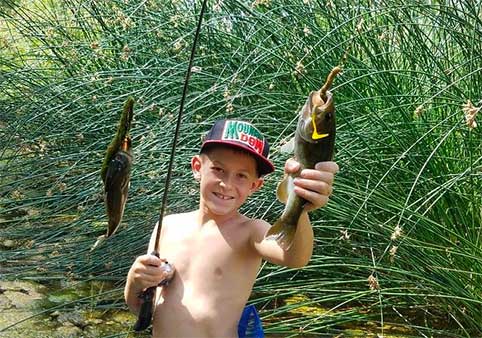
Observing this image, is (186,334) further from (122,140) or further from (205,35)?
(205,35)

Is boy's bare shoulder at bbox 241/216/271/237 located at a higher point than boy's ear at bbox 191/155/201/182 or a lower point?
lower

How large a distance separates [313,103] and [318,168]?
0.54 feet

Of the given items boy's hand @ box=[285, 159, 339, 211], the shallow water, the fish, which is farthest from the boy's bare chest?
the shallow water

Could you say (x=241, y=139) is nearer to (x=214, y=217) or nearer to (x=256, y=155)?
(x=256, y=155)

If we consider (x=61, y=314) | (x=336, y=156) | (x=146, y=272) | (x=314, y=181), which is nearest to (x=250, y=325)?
(x=146, y=272)

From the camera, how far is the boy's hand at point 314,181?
1.92m

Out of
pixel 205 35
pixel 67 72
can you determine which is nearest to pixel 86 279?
pixel 205 35

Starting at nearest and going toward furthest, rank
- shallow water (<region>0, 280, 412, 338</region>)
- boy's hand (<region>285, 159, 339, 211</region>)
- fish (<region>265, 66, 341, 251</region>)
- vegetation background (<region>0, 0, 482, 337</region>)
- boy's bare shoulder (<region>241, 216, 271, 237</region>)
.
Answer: fish (<region>265, 66, 341, 251</region>), boy's hand (<region>285, 159, 339, 211</region>), boy's bare shoulder (<region>241, 216, 271, 237</region>), vegetation background (<region>0, 0, 482, 337</region>), shallow water (<region>0, 280, 412, 338</region>)

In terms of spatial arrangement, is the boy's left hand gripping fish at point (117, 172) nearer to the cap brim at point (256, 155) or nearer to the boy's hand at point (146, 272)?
the boy's hand at point (146, 272)

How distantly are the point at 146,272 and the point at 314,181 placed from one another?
1.86 feet

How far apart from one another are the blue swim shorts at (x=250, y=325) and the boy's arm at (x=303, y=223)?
0.18 m

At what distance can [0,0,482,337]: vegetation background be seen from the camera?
3.42m

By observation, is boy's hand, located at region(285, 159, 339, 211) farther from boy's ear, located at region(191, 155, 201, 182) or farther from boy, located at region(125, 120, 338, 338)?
boy's ear, located at region(191, 155, 201, 182)

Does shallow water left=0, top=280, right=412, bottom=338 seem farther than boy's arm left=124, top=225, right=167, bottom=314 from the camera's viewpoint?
Yes
